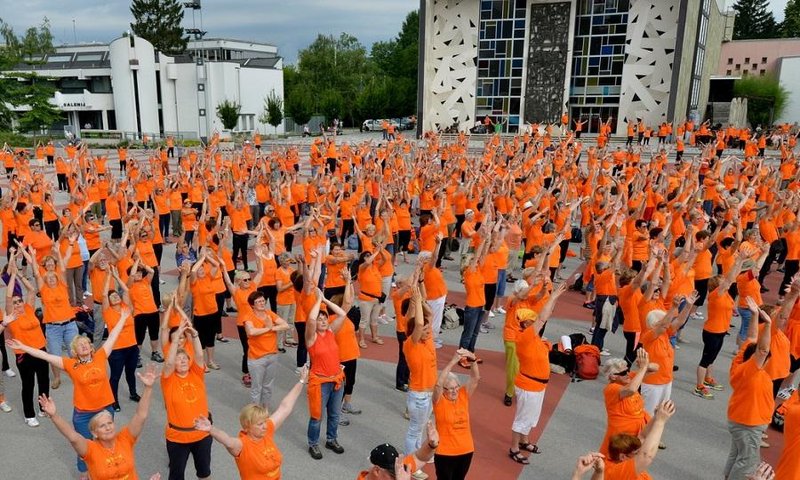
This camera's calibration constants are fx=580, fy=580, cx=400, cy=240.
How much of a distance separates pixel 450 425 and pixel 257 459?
4.97 ft

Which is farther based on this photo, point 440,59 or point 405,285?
point 440,59

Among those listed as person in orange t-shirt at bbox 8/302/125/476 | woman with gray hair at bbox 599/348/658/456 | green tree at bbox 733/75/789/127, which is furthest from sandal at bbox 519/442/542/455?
green tree at bbox 733/75/789/127

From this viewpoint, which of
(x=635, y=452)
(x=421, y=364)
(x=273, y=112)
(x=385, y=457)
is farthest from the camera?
(x=273, y=112)

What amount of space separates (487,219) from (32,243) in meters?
7.65

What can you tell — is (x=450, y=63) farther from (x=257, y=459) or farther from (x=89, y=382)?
(x=257, y=459)

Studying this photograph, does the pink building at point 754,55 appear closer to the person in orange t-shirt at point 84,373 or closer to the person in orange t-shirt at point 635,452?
the person in orange t-shirt at point 635,452

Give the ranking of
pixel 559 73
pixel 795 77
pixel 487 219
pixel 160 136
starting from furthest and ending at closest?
1. pixel 160 136
2. pixel 795 77
3. pixel 559 73
4. pixel 487 219

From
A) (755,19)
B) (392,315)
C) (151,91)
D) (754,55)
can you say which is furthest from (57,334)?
(755,19)

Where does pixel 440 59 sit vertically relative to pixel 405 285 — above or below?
above

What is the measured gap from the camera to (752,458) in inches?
205

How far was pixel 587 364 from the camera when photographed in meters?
7.80

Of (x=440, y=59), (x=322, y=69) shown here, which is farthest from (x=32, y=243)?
(x=322, y=69)

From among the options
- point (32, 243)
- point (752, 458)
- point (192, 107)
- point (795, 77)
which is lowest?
point (752, 458)

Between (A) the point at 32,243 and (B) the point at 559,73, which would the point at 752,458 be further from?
(B) the point at 559,73
